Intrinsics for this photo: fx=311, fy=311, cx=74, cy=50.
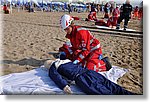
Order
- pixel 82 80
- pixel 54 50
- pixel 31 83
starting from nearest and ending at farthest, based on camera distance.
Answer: pixel 82 80
pixel 31 83
pixel 54 50

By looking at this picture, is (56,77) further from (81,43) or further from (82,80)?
(81,43)

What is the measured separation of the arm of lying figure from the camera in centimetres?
236

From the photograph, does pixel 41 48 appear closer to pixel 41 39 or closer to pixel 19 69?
pixel 41 39

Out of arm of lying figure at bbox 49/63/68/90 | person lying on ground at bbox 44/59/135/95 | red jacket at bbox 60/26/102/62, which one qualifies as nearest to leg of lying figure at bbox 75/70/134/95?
person lying on ground at bbox 44/59/135/95

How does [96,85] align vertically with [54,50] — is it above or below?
below

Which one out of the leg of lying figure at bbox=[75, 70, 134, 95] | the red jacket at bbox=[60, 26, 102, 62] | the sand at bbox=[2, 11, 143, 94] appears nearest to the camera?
the leg of lying figure at bbox=[75, 70, 134, 95]

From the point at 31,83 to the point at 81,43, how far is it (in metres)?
Result: 0.54

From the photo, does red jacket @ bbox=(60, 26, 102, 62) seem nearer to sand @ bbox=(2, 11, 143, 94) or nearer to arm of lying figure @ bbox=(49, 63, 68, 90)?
arm of lying figure @ bbox=(49, 63, 68, 90)

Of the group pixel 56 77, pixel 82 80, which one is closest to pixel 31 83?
pixel 56 77

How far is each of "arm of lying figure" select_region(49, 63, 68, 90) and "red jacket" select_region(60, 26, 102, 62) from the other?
0.26m

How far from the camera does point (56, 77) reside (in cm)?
242

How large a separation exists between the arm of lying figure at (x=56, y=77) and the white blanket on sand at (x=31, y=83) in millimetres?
36

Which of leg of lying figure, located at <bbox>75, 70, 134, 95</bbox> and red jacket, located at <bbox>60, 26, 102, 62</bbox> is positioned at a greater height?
red jacket, located at <bbox>60, 26, 102, 62</bbox>

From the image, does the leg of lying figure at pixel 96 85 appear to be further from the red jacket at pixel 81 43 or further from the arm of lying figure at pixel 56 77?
the red jacket at pixel 81 43
